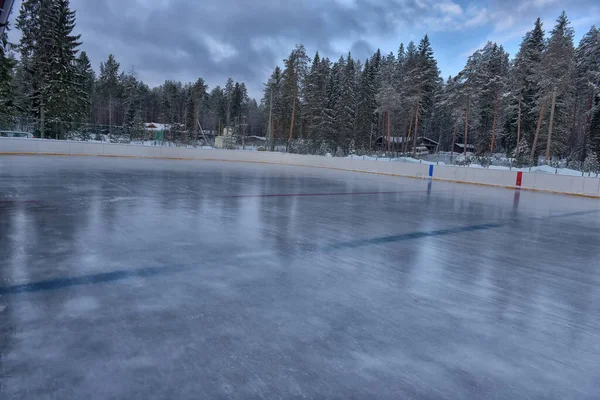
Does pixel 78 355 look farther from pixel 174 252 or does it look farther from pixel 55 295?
pixel 174 252

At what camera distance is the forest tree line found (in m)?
35.6

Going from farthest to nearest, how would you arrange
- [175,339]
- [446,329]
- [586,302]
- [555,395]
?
[586,302] → [446,329] → [175,339] → [555,395]

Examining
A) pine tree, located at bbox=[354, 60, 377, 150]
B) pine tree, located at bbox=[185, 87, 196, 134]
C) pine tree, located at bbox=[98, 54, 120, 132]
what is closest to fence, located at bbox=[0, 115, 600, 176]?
pine tree, located at bbox=[354, 60, 377, 150]

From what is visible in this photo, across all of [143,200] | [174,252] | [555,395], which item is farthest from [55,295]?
[143,200]

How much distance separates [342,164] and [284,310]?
28.4 m

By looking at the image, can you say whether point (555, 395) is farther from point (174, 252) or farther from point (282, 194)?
point (282, 194)

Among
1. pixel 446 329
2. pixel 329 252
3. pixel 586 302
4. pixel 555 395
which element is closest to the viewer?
A: pixel 555 395

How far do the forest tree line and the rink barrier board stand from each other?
2035mm

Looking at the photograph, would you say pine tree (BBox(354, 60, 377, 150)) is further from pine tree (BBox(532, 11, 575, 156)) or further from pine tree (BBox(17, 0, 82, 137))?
pine tree (BBox(17, 0, 82, 137))

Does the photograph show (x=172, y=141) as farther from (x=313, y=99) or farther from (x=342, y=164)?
(x=313, y=99)

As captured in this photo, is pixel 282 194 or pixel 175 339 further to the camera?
pixel 282 194

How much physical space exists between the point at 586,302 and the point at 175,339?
4.36 m

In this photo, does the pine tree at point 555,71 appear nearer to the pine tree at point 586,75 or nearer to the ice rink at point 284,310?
the pine tree at point 586,75

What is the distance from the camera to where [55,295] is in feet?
12.4
